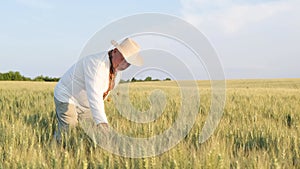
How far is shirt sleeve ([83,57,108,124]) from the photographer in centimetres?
331

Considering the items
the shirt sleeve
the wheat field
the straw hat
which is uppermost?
the straw hat

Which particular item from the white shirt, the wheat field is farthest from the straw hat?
the wheat field

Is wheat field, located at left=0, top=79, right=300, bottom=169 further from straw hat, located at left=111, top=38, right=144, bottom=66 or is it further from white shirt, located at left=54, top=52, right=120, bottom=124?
straw hat, located at left=111, top=38, right=144, bottom=66

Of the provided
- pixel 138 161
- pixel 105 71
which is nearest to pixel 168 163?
pixel 138 161

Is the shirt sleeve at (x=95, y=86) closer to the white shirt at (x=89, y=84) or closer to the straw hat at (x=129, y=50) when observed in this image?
the white shirt at (x=89, y=84)

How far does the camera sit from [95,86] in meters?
3.45

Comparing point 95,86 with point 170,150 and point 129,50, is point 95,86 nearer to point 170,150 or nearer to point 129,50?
point 129,50

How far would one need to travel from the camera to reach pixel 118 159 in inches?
87.8

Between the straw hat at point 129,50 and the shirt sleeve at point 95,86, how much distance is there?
300mm

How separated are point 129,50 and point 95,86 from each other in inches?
18.2

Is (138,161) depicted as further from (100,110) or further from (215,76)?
(215,76)

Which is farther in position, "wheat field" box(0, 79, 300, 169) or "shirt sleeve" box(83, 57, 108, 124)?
"shirt sleeve" box(83, 57, 108, 124)

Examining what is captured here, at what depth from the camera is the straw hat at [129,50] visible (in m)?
3.33

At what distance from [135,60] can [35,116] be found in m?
1.96
